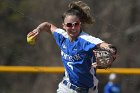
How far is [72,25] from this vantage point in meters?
7.02

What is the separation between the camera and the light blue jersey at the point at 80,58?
6.99 meters

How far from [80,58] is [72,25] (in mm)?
341

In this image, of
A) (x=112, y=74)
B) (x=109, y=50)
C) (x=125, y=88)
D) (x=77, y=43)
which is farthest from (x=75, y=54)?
(x=125, y=88)

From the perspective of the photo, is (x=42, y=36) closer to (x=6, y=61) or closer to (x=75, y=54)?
(x=6, y=61)

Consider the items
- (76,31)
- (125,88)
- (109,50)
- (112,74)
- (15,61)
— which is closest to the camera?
(109,50)

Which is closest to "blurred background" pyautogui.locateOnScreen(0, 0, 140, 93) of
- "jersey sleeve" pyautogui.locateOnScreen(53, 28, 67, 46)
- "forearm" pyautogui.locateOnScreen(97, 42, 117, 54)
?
"jersey sleeve" pyautogui.locateOnScreen(53, 28, 67, 46)

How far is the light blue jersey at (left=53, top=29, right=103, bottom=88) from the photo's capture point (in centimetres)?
699

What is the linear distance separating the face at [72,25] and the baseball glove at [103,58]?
316 mm

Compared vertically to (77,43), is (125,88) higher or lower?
lower

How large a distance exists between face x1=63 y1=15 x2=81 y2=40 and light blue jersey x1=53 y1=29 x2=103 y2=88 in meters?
0.06

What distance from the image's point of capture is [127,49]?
56.7 feet

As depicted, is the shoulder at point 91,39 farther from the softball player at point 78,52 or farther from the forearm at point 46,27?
the forearm at point 46,27

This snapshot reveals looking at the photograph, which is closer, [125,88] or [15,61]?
[125,88]

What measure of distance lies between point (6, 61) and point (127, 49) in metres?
3.00
